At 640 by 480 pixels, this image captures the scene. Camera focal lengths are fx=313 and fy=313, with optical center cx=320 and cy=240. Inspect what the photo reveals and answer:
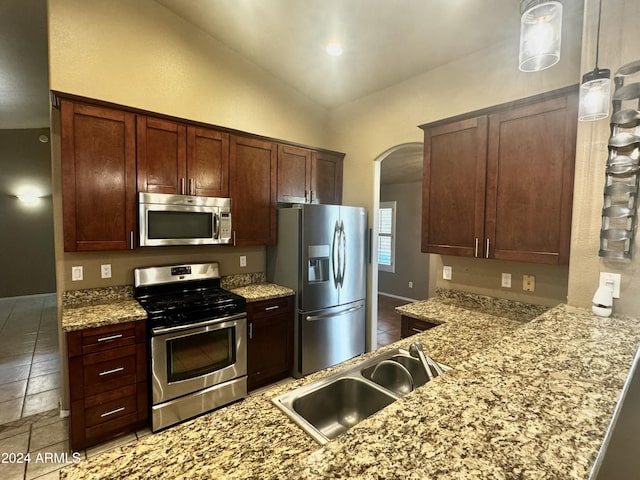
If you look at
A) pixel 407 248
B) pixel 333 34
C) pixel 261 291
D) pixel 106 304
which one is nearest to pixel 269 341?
pixel 261 291

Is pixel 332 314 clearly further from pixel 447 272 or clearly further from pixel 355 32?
pixel 355 32

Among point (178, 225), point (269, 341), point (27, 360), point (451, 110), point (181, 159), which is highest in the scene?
point (451, 110)

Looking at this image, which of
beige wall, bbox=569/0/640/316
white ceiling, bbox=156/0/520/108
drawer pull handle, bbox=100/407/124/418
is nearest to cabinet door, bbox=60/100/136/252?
drawer pull handle, bbox=100/407/124/418

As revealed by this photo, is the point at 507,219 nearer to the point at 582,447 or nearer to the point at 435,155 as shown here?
the point at 435,155

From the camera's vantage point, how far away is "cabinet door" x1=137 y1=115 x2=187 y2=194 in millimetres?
2586

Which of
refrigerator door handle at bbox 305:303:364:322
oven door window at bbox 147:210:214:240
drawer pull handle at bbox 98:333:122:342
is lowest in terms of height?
refrigerator door handle at bbox 305:303:364:322

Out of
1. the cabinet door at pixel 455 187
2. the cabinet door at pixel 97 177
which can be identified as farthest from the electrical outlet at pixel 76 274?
the cabinet door at pixel 455 187

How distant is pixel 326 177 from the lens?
390 centimetres

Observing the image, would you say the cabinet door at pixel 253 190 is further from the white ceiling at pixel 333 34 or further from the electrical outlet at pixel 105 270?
the electrical outlet at pixel 105 270

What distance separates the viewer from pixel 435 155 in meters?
2.57

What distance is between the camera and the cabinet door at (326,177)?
149 inches

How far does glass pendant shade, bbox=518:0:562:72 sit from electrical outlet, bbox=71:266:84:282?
10.4ft

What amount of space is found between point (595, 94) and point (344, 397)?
171 centimetres

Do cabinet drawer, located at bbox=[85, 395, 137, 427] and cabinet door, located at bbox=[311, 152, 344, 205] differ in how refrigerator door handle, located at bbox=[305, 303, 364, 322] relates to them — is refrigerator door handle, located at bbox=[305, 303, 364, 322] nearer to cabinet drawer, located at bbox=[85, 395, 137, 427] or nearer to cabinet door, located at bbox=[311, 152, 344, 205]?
cabinet door, located at bbox=[311, 152, 344, 205]
